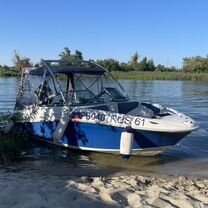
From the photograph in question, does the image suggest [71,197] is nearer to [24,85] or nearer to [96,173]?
[96,173]

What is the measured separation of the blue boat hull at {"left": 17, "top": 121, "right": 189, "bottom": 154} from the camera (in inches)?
383

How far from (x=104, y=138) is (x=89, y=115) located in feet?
2.31

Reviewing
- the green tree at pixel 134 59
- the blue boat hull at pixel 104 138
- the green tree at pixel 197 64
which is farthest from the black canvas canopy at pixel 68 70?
the green tree at pixel 134 59

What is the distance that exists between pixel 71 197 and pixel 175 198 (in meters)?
1.58

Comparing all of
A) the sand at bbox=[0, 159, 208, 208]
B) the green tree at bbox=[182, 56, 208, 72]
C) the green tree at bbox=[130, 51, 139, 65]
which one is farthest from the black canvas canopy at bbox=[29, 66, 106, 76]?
the green tree at bbox=[130, 51, 139, 65]

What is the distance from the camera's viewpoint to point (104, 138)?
33.0 feet

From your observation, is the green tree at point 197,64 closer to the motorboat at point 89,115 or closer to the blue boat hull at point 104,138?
the motorboat at point 89,115

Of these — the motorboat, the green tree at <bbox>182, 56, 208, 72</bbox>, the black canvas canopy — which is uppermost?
the green tree at <bbox>182, 56, 208, 72</bbox>

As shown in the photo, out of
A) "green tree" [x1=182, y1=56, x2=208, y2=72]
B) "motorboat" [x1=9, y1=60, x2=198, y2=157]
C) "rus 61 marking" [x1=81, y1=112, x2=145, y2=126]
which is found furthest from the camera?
"green tree" [x1=182, y1=56, x2=208, y2=72]

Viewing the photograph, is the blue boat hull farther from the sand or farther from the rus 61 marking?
the sand

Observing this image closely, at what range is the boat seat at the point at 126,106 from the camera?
11.5 metres

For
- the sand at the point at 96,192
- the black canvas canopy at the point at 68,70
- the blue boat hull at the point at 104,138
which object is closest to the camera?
the sand at the point at 96,192

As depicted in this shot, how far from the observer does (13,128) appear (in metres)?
11.1

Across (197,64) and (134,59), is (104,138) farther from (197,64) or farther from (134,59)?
(134,59)
